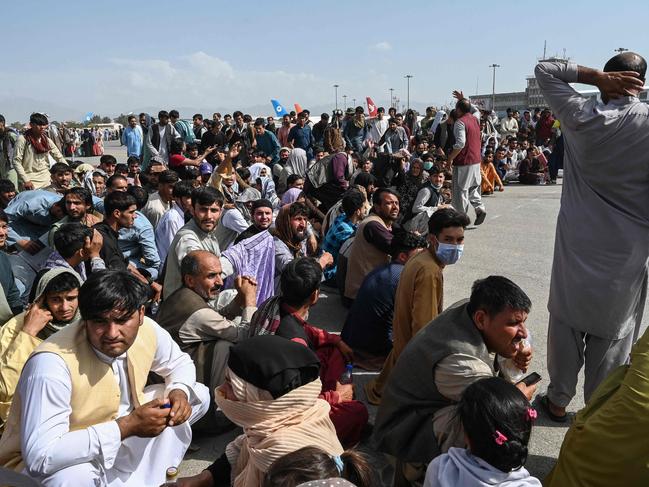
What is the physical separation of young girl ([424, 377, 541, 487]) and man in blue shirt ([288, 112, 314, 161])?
11.7 metres

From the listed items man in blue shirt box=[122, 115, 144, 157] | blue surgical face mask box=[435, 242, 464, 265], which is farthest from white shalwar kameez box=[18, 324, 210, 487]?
man in blue shirt box=[122, 115, 144, 157]

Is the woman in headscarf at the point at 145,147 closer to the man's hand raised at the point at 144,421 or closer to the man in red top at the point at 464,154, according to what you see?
the man in red top at the point at 464,154

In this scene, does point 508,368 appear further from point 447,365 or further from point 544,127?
point 544,127

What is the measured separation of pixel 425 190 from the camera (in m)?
7.64

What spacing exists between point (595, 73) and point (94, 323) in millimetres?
2809

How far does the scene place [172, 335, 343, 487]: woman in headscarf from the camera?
2.06 m

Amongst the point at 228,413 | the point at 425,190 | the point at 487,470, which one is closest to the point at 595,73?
the point at 487,470

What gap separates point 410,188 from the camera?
8.27m

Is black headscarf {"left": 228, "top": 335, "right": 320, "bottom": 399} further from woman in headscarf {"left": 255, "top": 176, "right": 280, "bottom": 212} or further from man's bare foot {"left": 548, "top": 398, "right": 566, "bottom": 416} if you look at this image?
woman in headscarf {"left": 255, "top": 176, "right": 280, "bottom": 212}

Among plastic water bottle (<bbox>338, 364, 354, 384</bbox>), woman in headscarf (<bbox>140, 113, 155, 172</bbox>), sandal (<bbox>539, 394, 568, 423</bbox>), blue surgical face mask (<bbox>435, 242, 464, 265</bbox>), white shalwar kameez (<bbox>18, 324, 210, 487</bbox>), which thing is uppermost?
woman in headscarf (<bbox>140, 113, 155, 172</bbox>)

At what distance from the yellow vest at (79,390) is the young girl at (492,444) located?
1.44 m

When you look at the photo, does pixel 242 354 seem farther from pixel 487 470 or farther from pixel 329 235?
pixel 329 235

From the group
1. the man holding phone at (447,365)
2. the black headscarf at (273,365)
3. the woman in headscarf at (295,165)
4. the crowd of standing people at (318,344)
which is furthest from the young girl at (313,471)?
the woman in headscarf at (295,165)

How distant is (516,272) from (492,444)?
5570 mm
